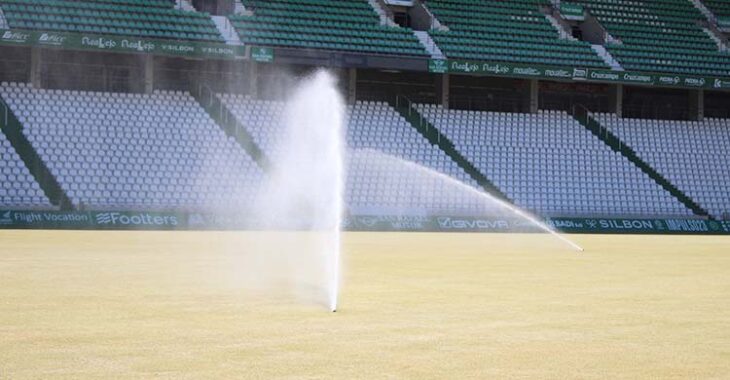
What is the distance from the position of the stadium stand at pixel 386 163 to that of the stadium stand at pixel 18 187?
10.0 m

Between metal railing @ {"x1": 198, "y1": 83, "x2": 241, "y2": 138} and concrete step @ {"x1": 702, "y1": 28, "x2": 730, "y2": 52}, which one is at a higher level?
metal railing @ {"x1": 198, "y1": 83, "x2": 241, "y2": 138}

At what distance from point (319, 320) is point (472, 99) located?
45.6 meters


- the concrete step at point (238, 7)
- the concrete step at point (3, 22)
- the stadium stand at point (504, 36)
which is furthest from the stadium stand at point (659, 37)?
the concrete step at point (3, 22)

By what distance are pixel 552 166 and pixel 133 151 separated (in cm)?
1933

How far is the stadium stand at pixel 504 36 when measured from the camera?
2109 inches

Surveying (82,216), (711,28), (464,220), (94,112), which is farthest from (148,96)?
(711,28)

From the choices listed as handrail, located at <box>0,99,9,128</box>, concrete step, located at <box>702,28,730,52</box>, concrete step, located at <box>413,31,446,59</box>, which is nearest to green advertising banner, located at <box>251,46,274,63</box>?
concrete step, located at <box>413,31,446,59</box>

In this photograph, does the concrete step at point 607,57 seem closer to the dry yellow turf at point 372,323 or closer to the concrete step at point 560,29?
the concrete step at point 560,29

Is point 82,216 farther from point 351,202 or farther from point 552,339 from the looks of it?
point 552,339

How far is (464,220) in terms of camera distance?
4553cm

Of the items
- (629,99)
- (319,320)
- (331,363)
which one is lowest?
(629,99)

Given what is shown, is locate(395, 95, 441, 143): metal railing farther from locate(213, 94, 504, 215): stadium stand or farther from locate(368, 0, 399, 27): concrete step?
locate(368, 0, 399, 27): concrete step

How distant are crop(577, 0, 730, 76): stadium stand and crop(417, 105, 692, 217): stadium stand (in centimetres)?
525

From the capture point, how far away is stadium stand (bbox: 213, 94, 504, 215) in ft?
153
